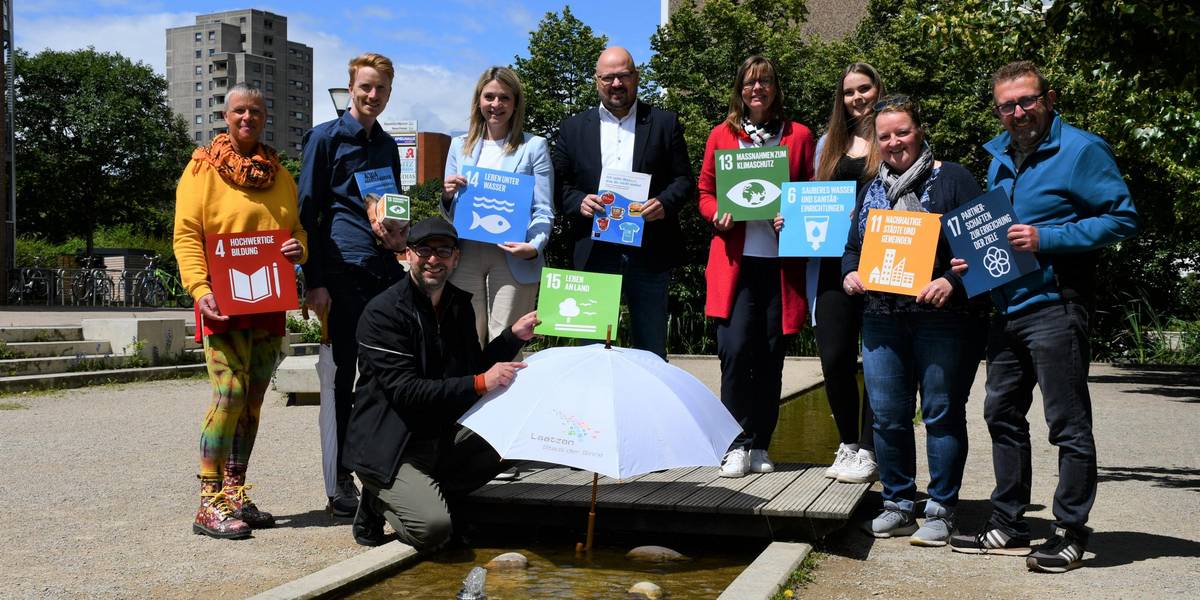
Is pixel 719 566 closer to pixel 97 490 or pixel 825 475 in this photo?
pixel 825 475

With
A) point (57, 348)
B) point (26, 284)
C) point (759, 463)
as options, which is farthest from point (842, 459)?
point (26, 284)

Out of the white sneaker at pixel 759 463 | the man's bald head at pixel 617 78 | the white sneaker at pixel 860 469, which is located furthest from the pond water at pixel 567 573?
the man's bald head at pixel 617 78

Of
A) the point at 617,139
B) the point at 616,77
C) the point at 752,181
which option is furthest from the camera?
the point at 617,139

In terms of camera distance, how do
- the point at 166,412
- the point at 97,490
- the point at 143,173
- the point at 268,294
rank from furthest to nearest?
1. the point at 143,173
2. the point at 166,412
3. the point at 97,490
4. the point at 268,294

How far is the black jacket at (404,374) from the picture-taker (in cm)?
518

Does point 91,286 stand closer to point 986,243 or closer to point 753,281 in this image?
point 753,281

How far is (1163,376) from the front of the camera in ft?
61.3

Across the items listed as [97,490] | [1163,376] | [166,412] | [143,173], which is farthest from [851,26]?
[97,490]

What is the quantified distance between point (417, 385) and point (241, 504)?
1.41m

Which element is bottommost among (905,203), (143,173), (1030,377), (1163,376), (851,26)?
(1163,376)

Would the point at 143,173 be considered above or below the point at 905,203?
above

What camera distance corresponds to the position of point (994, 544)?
17.4 ft

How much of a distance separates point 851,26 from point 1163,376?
142 feet

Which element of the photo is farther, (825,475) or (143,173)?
(143,173)
